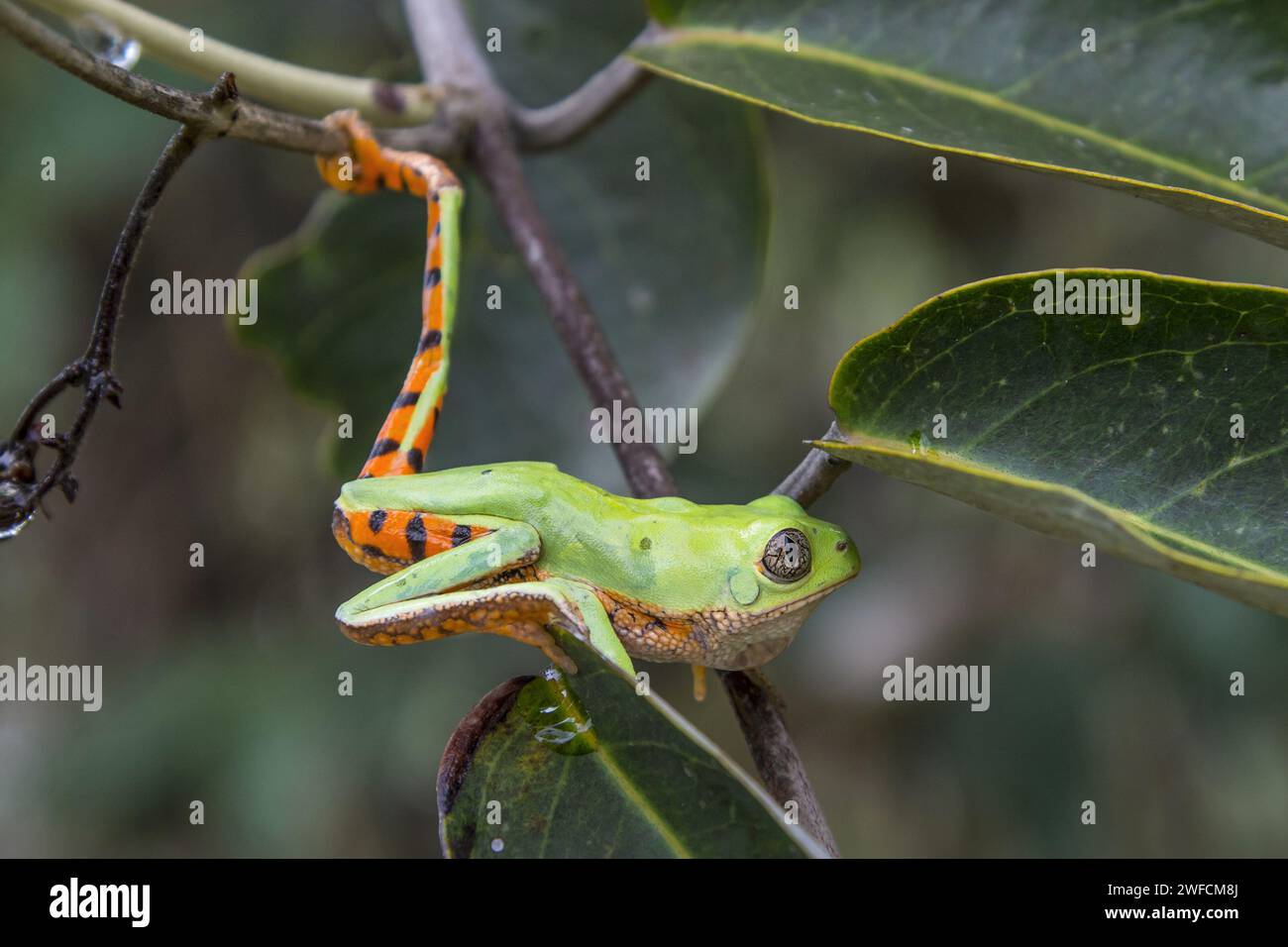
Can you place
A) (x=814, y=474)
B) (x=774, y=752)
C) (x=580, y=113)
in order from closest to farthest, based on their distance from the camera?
1. (x=774, y=752)
2. (x=814, y=474)
3. (x=580, y=113)

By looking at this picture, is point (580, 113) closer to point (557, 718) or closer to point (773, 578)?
point (773, 578)

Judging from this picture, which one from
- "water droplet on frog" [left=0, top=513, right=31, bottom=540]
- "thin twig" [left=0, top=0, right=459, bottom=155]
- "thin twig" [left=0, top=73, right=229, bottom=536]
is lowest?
"water droplet on frog" [left=0, top=513, right=31, bottom=540]

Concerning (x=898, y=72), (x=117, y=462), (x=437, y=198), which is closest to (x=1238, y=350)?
(x=898, y=72)

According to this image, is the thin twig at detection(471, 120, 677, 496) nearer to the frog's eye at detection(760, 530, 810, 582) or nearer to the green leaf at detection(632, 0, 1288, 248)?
the frog's eye at detection(760, 530, 810, 582)

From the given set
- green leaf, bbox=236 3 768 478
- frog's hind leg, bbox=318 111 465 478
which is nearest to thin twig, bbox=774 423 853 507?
frog's hind leg, bbox=318 111 465 478

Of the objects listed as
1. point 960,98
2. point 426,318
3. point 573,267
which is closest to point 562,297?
point 426,318

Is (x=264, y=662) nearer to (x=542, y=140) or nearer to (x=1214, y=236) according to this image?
(x=542, y=140)
